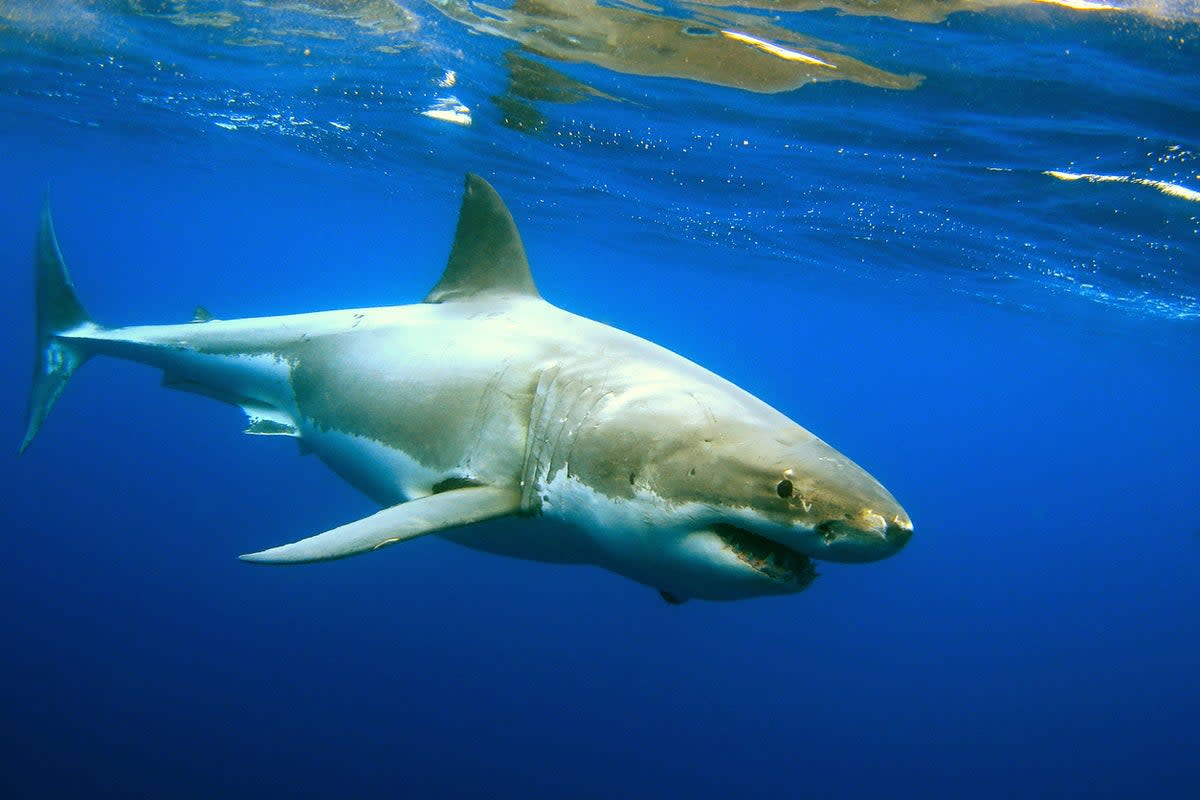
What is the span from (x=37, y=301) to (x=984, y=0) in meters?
10.6

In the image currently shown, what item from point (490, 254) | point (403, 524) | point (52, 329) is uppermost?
point (490, 254)

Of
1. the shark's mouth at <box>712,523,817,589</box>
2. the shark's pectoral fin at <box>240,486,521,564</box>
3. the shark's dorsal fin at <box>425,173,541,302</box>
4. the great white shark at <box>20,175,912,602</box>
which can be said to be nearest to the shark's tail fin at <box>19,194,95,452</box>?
the great white shark at <box>20,175,912,602</box>

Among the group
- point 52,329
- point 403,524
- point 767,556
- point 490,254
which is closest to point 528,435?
point 403,524

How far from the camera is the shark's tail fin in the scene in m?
7.29

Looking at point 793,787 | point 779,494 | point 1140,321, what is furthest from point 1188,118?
point 1140,321

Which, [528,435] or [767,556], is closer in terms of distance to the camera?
[767,556]

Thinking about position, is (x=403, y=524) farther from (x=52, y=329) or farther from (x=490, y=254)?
(x=52, y=329)

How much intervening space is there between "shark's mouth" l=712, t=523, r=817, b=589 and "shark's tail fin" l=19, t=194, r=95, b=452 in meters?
7.37

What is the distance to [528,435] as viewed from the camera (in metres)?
3.84

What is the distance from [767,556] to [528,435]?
60.1 inches

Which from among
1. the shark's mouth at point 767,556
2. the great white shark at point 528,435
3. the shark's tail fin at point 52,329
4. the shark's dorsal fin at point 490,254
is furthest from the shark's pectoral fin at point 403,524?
the shark's tail fin at point 52,329

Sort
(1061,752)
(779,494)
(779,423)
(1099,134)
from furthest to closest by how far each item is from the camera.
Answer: (1061,752), (1099,134), (779,423), (779,494)

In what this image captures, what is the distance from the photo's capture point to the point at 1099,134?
10578 millimetres

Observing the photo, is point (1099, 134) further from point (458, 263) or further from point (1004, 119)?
point (458, 263)
